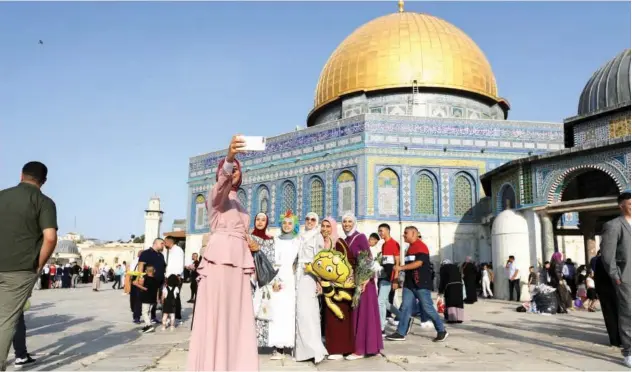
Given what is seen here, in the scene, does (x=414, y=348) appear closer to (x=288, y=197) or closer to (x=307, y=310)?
(x=307, y=310)

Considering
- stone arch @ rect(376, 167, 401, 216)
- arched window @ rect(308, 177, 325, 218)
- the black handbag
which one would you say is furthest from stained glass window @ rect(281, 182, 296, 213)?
the black handbag

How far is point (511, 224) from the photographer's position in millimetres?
14234

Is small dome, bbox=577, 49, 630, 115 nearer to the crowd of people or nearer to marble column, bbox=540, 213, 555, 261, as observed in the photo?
marble column, bbox=540, 213, 555, 261

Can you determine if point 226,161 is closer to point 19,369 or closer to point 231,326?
point 231,326

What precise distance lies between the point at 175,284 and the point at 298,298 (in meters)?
2.78

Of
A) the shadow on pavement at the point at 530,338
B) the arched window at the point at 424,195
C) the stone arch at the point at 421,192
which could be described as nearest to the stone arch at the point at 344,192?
the stone arch at the point at 421,192

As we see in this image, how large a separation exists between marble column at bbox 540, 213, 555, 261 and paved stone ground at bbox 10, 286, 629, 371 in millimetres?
4989

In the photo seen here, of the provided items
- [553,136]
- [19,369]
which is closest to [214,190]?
[19,369]

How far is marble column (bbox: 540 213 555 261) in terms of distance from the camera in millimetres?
13562

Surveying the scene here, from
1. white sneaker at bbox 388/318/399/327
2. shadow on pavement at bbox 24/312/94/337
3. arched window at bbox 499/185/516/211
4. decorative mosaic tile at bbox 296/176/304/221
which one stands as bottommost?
shadow on pavement at bbox 24/312/94/337

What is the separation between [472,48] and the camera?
2562 centimetres

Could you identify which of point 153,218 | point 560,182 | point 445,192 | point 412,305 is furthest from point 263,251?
point 153,218

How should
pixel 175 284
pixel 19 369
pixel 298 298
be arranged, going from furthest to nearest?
pixel 175 284 < pixel 298 298 < pixel 19 369

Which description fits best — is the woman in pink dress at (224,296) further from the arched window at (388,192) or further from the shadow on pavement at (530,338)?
the arched window at (388,192)
